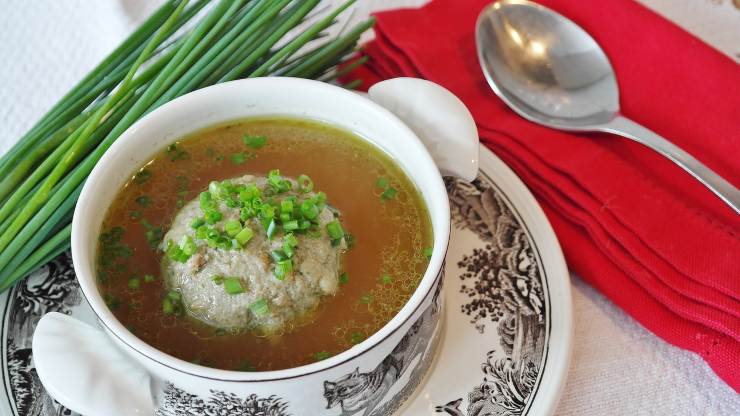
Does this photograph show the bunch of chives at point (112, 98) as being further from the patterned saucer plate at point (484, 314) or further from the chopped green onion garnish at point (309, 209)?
the chopped green onion garnish at point (309, 209)

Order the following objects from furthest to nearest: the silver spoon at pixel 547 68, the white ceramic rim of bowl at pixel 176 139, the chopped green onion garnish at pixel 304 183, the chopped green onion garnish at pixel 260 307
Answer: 1. the silver spoon at pixel 547 68
2. the chopped green onion garnish at pixel 304 183
3. the chopped green onion garnish at pixel 260 307
4. the white ceramic rim of bowl at pixel 176 139

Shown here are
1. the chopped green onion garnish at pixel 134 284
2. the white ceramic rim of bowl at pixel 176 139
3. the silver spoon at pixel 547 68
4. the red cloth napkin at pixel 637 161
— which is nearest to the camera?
the white ceramic rim of bowl at pixel 176 139

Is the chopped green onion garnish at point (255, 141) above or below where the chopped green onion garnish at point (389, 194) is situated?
above

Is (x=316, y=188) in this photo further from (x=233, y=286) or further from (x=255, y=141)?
(x=233, y=286)

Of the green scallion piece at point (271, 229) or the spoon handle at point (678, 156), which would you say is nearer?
the green scallion piece at point (271, 229)

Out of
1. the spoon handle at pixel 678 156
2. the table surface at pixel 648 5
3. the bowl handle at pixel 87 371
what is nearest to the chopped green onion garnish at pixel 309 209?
the bowl handle at pixel 87 371

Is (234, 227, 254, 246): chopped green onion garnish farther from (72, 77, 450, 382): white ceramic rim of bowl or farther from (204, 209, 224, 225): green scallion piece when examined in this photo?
(72, 77, 450, 382): white ceramic rim of bowl

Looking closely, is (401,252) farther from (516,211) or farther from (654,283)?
(654,283)
